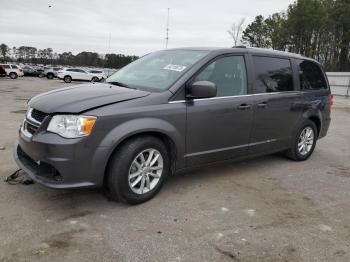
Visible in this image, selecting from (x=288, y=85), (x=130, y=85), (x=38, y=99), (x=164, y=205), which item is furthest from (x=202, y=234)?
(x=288, y=85)

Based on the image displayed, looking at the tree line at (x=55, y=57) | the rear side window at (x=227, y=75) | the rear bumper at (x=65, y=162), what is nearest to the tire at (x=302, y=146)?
the rear side window at (x=227, y=75)

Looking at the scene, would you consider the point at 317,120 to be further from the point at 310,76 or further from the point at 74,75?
the point at 74,75

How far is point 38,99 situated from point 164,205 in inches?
71.5

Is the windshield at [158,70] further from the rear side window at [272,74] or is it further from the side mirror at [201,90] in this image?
the rear side window at [272,74]

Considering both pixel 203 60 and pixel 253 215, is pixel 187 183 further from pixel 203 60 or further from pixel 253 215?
pixel 203 60

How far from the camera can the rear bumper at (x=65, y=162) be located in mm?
3578

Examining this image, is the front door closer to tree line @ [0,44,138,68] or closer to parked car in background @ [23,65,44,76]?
parked car in background @ [23,65,44,76]

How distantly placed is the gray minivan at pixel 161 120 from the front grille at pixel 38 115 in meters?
0.01

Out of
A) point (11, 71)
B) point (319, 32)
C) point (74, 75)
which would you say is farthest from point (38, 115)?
point (319, 32)

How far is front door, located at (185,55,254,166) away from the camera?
4492mm

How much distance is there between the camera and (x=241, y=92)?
16.4 feet

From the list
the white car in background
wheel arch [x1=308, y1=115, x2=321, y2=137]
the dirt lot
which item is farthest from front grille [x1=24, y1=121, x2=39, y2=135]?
the white car in background

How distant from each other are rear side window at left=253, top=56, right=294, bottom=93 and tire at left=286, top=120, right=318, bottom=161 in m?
0.78

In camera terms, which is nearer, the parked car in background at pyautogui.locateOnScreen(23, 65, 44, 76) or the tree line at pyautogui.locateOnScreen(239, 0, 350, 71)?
the parked car in background at pyautogui.locateOnScreen(23, 65, 44, 76)
